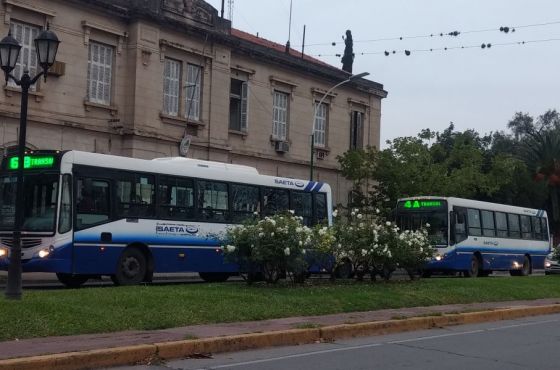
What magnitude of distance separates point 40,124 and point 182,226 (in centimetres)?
998

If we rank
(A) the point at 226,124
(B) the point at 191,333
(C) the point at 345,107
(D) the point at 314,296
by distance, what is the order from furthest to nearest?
(C) the point at 345,107
(A) the point at 226,124
(D) the point at 314,296
(B) the point at 191,333

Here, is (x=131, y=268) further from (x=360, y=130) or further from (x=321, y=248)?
(x=360, y=130)

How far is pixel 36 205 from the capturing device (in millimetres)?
17156

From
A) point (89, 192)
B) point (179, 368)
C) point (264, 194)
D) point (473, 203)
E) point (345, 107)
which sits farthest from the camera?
point (345, 107)

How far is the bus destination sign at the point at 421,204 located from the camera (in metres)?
28.1

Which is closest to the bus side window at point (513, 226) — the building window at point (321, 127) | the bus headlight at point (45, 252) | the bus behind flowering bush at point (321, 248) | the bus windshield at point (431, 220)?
the bus windshield at point (431, 220)

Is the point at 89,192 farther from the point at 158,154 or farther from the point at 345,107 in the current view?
the point at 345,107

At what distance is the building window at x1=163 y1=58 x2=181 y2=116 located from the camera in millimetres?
31453

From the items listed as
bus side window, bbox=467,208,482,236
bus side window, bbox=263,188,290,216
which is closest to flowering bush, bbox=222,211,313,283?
bus side window, bbox=263,188,290,216

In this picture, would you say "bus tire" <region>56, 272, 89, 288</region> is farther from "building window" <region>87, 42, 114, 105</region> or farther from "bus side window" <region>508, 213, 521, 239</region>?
"bus side window" <region>508, 213, 521, 239</region>

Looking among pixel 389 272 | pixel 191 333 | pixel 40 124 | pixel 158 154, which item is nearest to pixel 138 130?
pixel 158 154

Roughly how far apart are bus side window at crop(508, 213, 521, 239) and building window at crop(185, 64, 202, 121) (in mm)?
14833

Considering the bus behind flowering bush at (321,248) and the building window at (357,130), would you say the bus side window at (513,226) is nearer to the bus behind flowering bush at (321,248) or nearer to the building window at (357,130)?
the building window at (357,130)

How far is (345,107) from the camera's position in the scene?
42.1 meters
